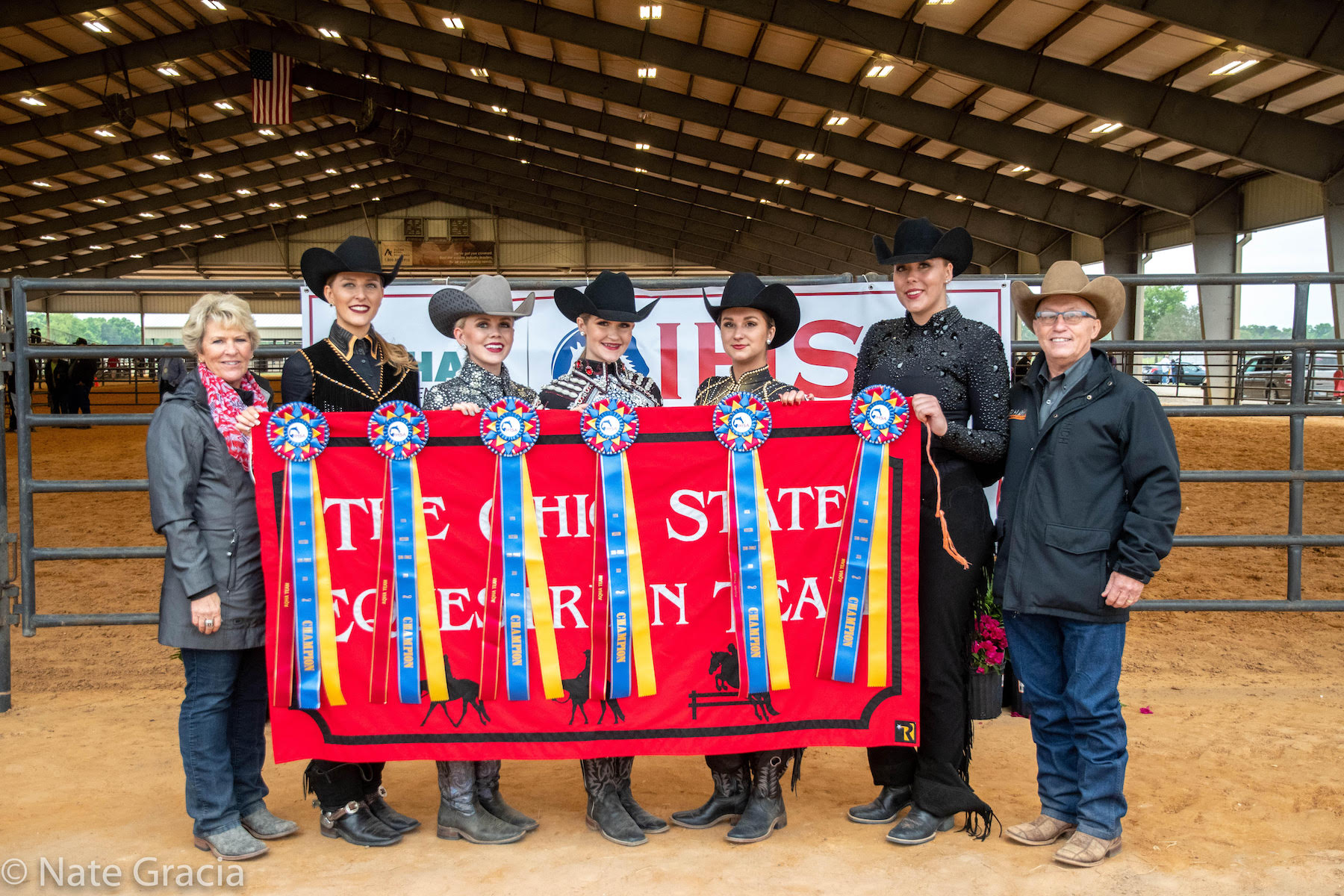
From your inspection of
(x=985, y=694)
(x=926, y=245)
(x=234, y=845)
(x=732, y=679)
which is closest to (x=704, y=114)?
(x=926, y=245)

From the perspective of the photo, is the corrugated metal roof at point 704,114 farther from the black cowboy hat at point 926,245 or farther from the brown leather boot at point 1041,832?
the brown leather boot at point 1041,832

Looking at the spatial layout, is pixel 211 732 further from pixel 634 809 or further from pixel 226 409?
pixel 634 809

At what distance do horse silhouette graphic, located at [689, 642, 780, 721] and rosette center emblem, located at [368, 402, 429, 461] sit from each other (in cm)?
105

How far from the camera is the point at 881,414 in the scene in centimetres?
265

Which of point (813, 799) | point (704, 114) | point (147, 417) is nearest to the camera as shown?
point (813, 799)

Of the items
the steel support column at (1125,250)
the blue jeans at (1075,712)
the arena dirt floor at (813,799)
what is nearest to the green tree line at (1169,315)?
the steel support column at (1125,250)

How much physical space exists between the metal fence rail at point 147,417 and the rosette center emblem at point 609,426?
1170 millimetres

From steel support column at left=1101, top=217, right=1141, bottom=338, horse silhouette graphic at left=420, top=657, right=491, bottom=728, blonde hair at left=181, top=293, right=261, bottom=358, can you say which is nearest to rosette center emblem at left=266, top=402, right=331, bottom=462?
blonde hair at left=181, top=293, right=261, bottom=358

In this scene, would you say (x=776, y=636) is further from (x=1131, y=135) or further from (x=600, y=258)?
(x=600, y=258)

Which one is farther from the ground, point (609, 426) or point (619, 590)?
point (609, 426)

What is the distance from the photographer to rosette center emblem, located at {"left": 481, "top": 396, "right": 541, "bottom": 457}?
2623 millimetres

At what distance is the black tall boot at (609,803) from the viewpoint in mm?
2678

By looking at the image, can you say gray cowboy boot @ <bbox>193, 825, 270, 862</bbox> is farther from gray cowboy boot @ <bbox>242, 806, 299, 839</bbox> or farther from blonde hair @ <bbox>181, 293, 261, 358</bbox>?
blonde hair @ <bbox>181, 293, 261, 358</bbox>

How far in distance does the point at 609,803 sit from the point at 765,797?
1.53 feet
